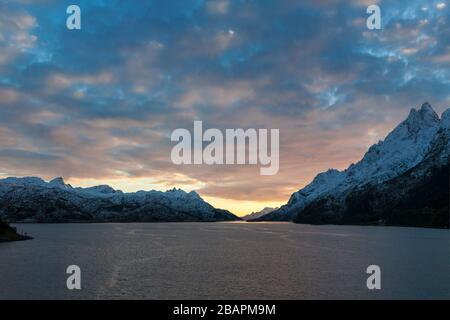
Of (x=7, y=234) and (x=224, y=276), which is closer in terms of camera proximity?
(x=224, y=276)

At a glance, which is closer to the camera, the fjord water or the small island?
the fjord water

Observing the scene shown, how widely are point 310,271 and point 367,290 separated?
Answer: 20385 mm

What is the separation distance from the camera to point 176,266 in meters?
92.4

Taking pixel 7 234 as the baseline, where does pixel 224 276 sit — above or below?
below

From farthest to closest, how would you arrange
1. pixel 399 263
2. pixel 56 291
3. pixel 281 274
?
pixel 399 263, pixel 281 274, pixel 56 291

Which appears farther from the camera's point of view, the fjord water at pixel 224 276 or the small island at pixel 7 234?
the small island at pixel 7 234
